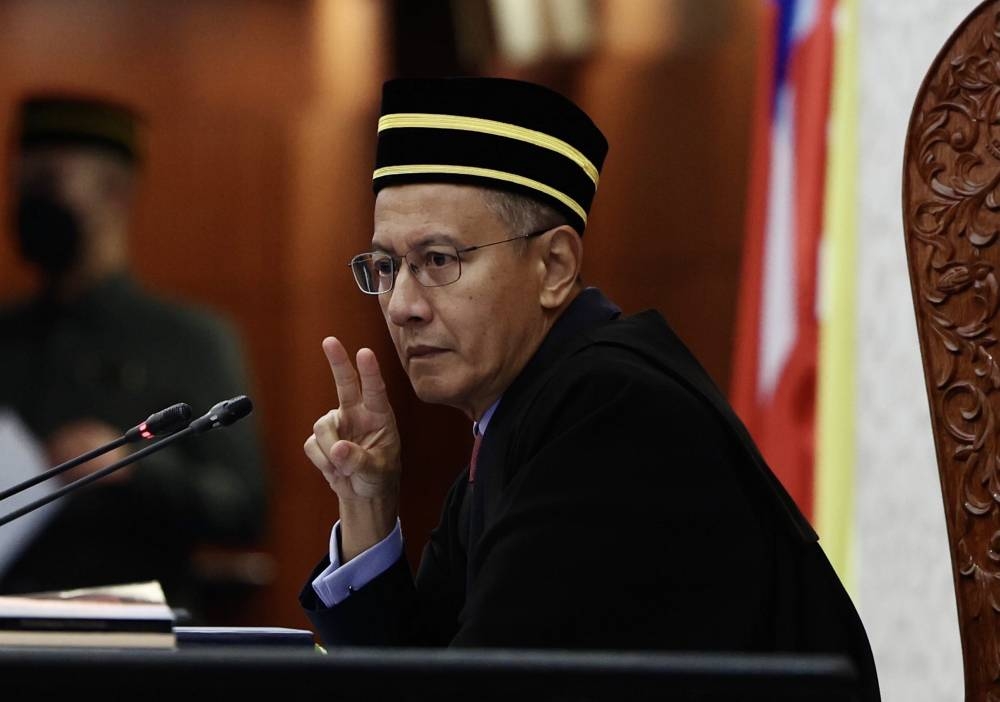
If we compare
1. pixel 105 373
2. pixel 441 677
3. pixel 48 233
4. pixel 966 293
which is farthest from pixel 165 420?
pixel 48 233

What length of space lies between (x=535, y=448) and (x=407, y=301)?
1.29 feet

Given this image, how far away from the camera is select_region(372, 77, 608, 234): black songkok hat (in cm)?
232

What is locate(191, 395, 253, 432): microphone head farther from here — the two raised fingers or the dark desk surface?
the dark desk surface

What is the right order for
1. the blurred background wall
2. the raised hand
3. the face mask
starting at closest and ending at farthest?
the raised hand → the blurred background wall → the face mask

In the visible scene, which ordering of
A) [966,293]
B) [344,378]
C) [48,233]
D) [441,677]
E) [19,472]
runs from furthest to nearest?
[48,233] → [19,472] → [344,378] → [966,293] → [441,677]

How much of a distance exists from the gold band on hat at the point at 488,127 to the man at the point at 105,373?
356cm

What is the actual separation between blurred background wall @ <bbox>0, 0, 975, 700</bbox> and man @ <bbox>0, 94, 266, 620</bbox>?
10cm

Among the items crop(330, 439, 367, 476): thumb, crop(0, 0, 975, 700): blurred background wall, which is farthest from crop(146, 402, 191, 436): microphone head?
crop(0, 0, 975, 700): blurred background wall

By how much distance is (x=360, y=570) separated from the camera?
2375 mm

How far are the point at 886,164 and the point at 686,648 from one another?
207 cm

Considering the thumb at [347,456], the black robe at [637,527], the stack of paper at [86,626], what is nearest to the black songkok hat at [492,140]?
the black robe at [637,527]

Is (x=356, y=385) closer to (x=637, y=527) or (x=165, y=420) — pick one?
(x=165, y=420)

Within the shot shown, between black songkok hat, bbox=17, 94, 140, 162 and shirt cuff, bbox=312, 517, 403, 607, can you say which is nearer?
shirt cuff, bbox=312, 517, 403, 607

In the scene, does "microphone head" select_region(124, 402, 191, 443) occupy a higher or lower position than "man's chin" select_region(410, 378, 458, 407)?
higher
